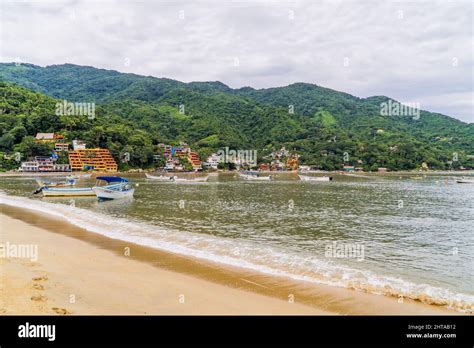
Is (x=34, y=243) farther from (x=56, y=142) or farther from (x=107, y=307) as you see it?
(x=56, y=142)

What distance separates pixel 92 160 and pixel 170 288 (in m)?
131

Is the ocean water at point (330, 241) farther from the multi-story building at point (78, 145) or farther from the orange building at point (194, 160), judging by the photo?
the orange building at point (194, 160)

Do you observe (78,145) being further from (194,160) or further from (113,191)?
(113,191)

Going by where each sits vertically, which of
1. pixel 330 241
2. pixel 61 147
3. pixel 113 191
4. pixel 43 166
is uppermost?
pixel 61 147

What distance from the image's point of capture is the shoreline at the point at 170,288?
968cm

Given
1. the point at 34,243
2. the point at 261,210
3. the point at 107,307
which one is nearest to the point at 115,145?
the point at 261,210

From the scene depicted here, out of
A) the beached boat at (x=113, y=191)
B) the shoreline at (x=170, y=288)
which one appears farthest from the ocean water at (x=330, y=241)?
the beached boat at (x=113, y=191)

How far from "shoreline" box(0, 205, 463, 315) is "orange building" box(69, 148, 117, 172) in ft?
398

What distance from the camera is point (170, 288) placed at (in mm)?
11438

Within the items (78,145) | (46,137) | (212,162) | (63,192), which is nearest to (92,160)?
(78,145)

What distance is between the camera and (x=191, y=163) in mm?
167125
